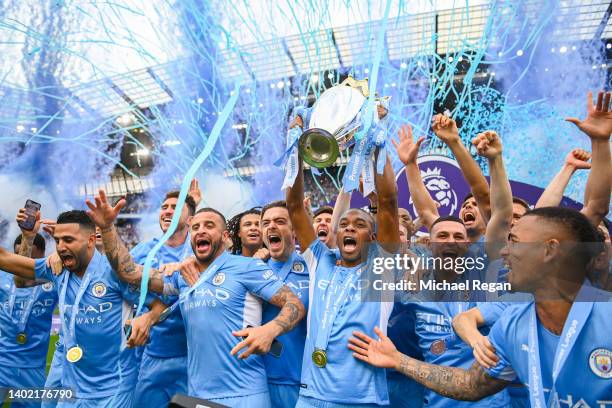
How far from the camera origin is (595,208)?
10.4ft

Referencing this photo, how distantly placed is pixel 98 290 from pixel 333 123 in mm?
1968

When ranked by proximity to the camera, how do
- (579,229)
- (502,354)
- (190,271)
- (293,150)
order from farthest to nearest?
(190,271)
(293,150)
(502,354)
(579,229)

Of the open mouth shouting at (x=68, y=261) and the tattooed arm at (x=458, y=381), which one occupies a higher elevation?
the open mouth shouting at (x=68, y=261)

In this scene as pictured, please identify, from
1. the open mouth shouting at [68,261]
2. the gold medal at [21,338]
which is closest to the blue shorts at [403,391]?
the open mouth shouting at [68,261]

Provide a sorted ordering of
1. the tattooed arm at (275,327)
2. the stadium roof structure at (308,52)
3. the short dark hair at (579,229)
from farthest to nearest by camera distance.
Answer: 1. the stadium roof structure at (308,52)
2. the tattooed arm at (275,327)
3. the short dark hair at (579,229)

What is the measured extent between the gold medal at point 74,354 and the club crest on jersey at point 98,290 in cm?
36

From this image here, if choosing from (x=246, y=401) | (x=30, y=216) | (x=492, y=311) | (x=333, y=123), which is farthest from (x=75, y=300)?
(x=492, y=311)

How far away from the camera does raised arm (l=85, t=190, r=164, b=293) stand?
10.6 feet

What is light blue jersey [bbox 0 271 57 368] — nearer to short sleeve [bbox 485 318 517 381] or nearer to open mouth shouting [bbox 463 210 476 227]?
open mouth shouting [bbox 463 210 476 227]

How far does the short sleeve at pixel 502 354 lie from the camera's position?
219 cm

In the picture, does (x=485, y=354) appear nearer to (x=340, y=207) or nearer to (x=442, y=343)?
(x=442, y=343)

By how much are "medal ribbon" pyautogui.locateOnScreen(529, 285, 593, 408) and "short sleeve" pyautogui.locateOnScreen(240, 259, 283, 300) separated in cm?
166

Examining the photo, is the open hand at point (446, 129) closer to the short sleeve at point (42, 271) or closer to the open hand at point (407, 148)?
the open hand at point (407, 148)

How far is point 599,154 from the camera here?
3080mm
